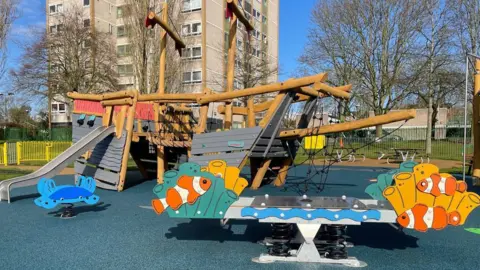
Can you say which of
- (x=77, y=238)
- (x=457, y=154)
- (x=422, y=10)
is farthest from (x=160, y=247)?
(x=422, y=10)

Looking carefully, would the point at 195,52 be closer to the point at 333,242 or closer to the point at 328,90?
the point at 328,90

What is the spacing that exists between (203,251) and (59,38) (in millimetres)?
29241

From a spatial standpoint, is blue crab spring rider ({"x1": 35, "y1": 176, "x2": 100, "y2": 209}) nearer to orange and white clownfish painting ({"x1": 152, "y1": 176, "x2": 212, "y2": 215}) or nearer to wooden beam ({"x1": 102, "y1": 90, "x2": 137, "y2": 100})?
orange and white clownfish painting ({"x1": 152, "y1": 176, "x2": 212, "y2": 215})

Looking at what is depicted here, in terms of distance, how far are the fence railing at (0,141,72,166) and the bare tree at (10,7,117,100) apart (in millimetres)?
9162

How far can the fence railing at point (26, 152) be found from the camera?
16578mm

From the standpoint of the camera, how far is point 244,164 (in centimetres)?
749

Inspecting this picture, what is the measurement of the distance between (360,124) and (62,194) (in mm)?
5032

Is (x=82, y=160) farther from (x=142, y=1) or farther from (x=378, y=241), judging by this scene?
(x=142, y=1)

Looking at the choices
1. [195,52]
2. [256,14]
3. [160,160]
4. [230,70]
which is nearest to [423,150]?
[230,70]

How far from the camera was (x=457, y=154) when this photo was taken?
19.8m

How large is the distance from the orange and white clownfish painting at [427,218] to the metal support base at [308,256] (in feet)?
2.15

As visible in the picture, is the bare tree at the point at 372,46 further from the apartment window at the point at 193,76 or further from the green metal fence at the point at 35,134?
the green metal fence at the point at 35,134

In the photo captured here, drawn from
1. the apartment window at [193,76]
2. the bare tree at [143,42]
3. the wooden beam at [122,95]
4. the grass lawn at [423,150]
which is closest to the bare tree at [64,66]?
the bare tree at [143,42]

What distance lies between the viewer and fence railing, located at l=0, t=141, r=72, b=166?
1658 cm
